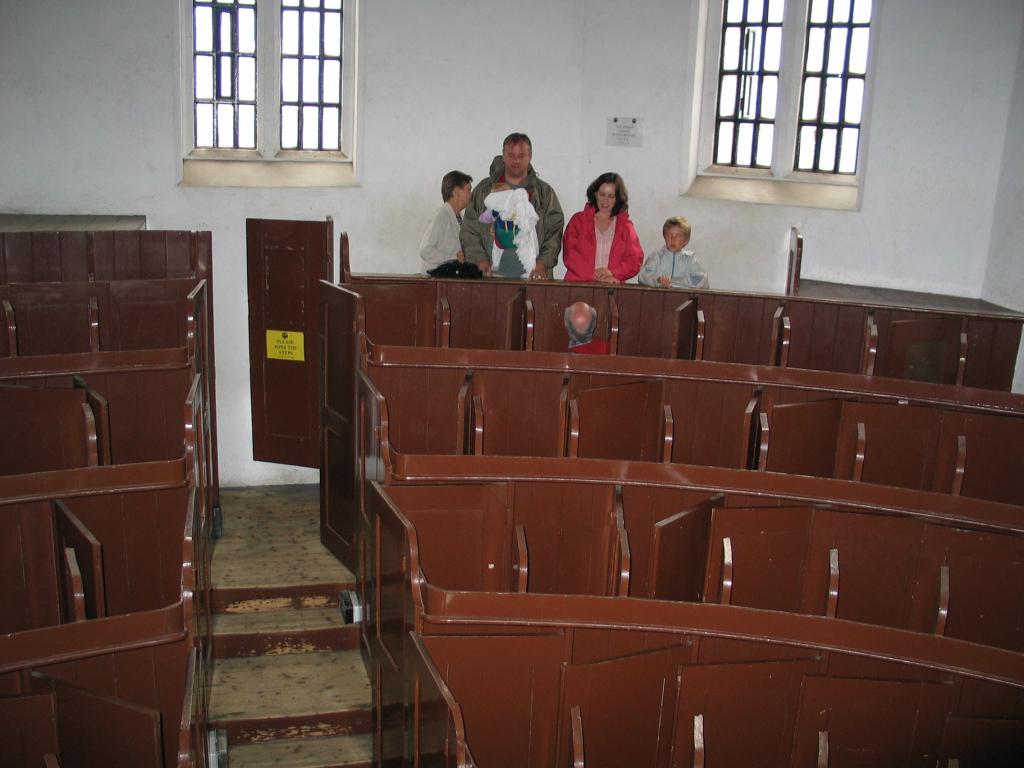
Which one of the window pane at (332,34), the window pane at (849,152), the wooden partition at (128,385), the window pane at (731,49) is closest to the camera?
the wooden partition at (128,385)

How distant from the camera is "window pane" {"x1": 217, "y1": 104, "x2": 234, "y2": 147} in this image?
8000mm

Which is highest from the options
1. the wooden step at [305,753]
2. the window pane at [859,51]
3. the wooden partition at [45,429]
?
the window pane at [859,51]

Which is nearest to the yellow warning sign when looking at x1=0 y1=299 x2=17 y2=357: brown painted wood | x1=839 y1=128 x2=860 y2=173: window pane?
x1=0 y1=299 x2=17 y2=357: brown painted wood

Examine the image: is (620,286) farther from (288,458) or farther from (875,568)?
(288,458)

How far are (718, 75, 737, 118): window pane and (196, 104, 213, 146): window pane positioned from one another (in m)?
3.63

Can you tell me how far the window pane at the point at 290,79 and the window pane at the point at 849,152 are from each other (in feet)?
12.7

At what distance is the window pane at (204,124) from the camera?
795 centimetres

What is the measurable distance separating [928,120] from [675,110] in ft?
5.58

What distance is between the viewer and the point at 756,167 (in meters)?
7.88

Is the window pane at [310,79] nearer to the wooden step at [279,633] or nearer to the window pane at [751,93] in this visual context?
the window pane at [751,93]

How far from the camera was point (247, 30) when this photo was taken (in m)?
7.91

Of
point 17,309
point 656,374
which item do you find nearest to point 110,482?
point 17,309

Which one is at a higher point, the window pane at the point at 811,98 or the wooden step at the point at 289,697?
the window pane at the point at 811,98

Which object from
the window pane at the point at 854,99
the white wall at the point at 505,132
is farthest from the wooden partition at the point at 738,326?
the window pane at the point at 854,99
